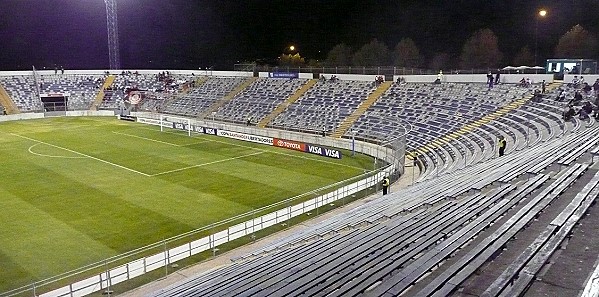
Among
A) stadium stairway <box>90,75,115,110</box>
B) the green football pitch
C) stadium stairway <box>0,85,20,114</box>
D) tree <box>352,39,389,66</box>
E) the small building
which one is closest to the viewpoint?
the green football pitch

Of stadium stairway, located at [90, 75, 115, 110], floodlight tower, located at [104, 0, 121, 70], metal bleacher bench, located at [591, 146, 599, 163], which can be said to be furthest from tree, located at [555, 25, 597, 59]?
stadium stairway, located at [90, 75, 115, 110]

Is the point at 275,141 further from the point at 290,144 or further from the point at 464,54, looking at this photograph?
the point at 464,54

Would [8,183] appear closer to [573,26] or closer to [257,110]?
[257,110]

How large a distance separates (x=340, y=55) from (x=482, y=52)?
23174mm

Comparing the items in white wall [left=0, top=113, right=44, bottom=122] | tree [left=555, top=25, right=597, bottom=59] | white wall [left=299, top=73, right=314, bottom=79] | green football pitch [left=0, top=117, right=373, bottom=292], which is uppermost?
tree [left=555, top=25, right=597, bottom=59]

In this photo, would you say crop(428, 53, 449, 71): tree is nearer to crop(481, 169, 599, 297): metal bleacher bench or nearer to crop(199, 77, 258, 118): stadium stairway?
crop(199, 77, 258, 118): stadium stairway

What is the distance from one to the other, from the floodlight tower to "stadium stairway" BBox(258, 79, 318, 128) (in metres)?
34.9

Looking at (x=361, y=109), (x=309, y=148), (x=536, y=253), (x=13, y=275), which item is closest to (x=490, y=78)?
(x=361, y=109)

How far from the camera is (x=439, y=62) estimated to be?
252 ft

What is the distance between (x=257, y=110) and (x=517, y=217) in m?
43.9

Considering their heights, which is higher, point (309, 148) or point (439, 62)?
point (439, 62)

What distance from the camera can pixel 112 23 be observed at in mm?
75438

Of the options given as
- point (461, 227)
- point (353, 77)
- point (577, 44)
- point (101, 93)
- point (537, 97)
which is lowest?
point (461, 227)

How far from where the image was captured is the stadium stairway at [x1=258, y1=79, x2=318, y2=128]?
49.6 meters
